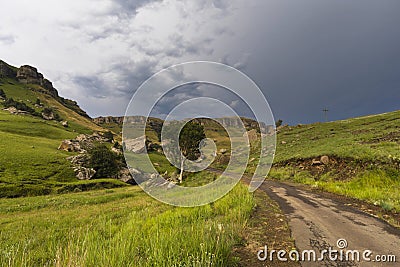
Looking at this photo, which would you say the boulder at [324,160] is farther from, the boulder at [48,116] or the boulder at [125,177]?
the boulder at [48,116]

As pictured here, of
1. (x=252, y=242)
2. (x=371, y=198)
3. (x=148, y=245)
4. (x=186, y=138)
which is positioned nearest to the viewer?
(x=148, y=245)

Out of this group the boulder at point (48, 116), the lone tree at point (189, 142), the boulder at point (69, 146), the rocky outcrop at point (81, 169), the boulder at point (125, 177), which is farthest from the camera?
the boulder at point (48, 116)

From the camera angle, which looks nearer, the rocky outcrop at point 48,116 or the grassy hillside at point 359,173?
the grassy hillside at point 359,173

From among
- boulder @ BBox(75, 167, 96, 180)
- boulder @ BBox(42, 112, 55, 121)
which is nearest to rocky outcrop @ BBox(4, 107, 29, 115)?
boulder @ BBox(42, 112, 55, 121)

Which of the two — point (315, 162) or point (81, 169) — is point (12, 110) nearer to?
point (81, 169)

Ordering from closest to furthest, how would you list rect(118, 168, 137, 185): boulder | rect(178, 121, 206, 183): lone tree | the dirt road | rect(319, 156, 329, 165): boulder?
the dirt road < rect(319, 156, 329, 165): boulder < rect(178, 121, 206, 183): lone tree < rect(118, 168, 137, 185): boulder

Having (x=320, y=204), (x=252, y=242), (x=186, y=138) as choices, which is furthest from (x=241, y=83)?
(x=186, y=138)

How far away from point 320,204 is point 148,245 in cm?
1110

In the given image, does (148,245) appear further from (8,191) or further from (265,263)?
(8,191)

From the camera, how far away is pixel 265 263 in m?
5.55

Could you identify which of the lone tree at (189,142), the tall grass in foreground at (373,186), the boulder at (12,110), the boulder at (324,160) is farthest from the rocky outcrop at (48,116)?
the tall grass in foreground at (373,186)

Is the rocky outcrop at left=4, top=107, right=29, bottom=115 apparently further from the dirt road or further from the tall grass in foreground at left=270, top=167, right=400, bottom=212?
the dirt road

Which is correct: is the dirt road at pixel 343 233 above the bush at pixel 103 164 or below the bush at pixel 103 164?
above

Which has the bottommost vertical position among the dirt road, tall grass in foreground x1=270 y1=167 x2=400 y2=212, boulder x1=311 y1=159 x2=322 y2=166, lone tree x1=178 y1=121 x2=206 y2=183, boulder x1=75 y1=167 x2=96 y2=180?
boulder x1=75 y1=167 x2=96 y2=180
